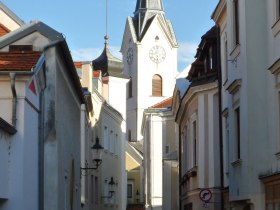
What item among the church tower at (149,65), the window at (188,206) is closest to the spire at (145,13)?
the church tower at (149,65)

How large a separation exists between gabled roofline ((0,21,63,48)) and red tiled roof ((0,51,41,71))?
405 cm

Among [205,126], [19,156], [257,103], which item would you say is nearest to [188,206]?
[205,126]

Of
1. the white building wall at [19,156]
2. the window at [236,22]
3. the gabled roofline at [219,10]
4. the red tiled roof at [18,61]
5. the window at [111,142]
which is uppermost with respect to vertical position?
the gabled roofline at [219,10]

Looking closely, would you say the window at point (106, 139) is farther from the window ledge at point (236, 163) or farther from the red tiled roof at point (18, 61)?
the red tiled roof at point (18, 61)

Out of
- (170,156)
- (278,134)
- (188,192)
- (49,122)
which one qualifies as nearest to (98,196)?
(170,156)

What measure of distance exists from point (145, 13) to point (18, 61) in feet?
238

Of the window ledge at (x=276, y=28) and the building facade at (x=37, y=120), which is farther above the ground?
the window ledge at (x=276, y=28)

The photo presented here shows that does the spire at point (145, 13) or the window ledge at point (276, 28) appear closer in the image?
the window ledge at point (276, 28)

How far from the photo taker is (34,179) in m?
18.0

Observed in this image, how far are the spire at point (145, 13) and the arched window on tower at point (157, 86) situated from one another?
4951 millimetres

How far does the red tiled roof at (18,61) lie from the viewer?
16.7 metres

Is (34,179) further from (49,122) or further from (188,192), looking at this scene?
(188,192)

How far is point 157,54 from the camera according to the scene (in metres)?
87.2

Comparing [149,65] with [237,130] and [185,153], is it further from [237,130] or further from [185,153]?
[237,130]
